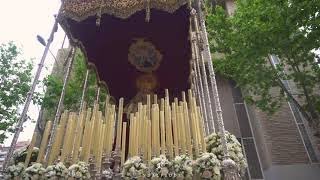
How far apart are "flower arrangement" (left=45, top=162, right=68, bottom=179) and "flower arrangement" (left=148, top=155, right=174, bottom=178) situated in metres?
1.24

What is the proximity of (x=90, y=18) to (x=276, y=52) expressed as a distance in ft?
19.9

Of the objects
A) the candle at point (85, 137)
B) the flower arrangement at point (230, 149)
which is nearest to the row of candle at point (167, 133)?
the flower arrangement at point (230, 149)

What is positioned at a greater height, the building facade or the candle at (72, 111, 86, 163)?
the building facade

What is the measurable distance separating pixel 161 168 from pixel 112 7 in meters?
3.61

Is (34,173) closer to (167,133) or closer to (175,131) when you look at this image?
(167,133)

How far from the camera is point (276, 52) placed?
31.9ft

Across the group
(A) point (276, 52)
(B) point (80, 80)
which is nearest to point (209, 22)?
(A) point (276, 52)

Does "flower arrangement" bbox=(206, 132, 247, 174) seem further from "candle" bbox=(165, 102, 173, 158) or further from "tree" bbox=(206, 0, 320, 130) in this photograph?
"tree" bbox=(206, 0, 320, 130)

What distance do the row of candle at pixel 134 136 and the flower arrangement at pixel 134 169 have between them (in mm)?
276

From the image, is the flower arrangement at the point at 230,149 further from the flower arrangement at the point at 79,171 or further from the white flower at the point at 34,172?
the white flower at the point at 34,172

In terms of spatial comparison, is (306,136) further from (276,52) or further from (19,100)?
(19,100)

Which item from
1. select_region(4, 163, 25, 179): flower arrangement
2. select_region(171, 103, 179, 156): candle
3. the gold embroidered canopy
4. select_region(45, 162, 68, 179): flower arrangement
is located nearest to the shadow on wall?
select_region(171, 103, 179, 156): candle

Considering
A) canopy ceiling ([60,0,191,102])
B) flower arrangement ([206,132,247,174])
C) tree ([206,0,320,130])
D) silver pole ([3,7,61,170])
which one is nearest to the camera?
flower arrangement ([206,132,247,174])

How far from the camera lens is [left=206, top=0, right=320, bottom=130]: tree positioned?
8852 millimetres
